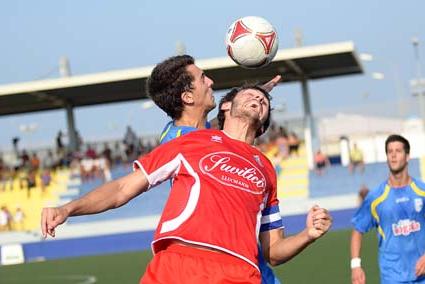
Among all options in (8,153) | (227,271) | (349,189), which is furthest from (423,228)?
(8,153)

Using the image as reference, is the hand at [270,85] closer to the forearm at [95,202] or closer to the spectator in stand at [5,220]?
the forearm at [95,202]

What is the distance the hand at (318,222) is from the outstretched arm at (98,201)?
727 mm

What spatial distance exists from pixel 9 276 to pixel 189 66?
1547cm

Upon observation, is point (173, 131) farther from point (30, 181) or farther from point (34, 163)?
point (34, 163)

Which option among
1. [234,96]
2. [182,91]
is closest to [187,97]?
[182,91]

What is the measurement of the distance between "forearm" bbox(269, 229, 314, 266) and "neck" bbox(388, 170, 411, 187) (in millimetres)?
3065

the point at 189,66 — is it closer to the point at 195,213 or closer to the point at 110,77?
the point at 195,213

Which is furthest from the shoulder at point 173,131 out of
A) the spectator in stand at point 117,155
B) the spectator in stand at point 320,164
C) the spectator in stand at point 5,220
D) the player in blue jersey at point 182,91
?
the spectator in stand at point 117,155

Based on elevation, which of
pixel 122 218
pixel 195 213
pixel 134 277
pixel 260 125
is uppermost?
pixel 260 125

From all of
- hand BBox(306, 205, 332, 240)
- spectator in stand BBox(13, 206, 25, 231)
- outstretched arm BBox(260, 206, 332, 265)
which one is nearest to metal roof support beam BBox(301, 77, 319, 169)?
spectator in stand BBox(13, 206, 25, 231)

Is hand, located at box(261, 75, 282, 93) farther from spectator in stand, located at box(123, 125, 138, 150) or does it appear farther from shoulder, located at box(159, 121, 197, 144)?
spectator in stand, located at box(123, 125, 138, 150)

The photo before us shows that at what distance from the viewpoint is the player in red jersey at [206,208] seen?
12.5 feet

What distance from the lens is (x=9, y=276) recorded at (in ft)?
62.9

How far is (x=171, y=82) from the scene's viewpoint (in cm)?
461
